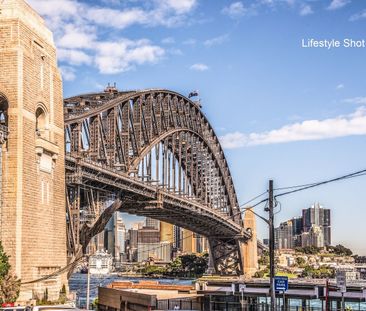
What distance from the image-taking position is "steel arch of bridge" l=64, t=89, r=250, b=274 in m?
56.2

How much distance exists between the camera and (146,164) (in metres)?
79.2

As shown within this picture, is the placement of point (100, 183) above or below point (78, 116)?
below

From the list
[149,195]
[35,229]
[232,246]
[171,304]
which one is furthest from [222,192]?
[35,229]

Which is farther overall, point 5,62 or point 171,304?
point 171,304

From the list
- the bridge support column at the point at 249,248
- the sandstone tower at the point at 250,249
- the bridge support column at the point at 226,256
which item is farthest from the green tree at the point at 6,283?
the sandstone tower at the point at 250,249

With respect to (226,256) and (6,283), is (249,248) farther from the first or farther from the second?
(6,283)

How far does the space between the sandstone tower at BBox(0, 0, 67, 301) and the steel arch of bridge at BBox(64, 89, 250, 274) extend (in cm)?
904

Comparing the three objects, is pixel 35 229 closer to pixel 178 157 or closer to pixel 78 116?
pixel 78 116

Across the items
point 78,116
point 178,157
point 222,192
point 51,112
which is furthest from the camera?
point 222,192

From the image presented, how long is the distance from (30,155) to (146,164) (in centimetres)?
4102

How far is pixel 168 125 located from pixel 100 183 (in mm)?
36098

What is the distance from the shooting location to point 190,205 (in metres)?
88.8

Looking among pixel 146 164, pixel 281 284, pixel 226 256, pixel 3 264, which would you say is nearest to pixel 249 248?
pixel 226 256

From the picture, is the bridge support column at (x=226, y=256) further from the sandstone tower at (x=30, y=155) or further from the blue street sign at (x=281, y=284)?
the blue street sign at (x=281, y=284)
